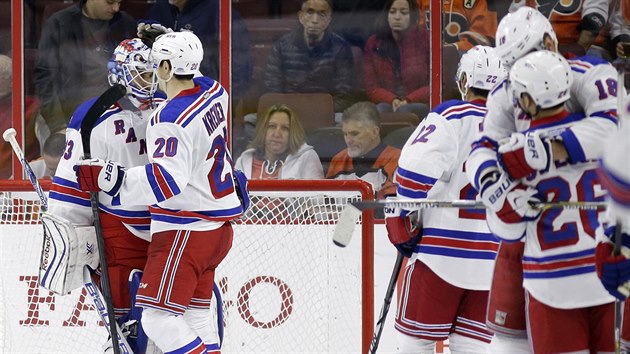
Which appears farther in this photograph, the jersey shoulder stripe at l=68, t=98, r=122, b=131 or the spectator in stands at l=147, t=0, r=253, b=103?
the spectator in stands at l=147, t=0, r=253, b=103

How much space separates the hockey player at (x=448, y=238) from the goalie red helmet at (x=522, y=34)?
0.66 m

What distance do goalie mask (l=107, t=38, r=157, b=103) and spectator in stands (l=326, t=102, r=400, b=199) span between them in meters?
1.62

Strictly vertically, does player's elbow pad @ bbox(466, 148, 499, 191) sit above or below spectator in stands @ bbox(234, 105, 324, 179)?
above

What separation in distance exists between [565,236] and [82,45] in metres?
3.35

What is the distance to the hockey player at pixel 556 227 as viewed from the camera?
2.87 m

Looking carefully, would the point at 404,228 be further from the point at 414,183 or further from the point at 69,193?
the point at 69,193

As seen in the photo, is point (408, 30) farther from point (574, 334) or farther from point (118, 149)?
point (574, 334)

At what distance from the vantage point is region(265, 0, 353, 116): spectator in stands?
218 inches

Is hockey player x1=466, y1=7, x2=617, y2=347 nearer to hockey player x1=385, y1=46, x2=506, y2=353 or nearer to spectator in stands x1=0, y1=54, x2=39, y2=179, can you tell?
hockey player x1=385, y1=46, x2=506, y2=353

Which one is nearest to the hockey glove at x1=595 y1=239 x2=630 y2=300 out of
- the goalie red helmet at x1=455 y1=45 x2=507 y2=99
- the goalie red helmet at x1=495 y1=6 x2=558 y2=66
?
the goalie red helmet at x1=495 y1=6 x2=558 y2=66

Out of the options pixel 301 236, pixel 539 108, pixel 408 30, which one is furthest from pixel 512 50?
pixel 408 30

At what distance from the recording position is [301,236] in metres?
4.75

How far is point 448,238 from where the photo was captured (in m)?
3.73

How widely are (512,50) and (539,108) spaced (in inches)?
7.7
